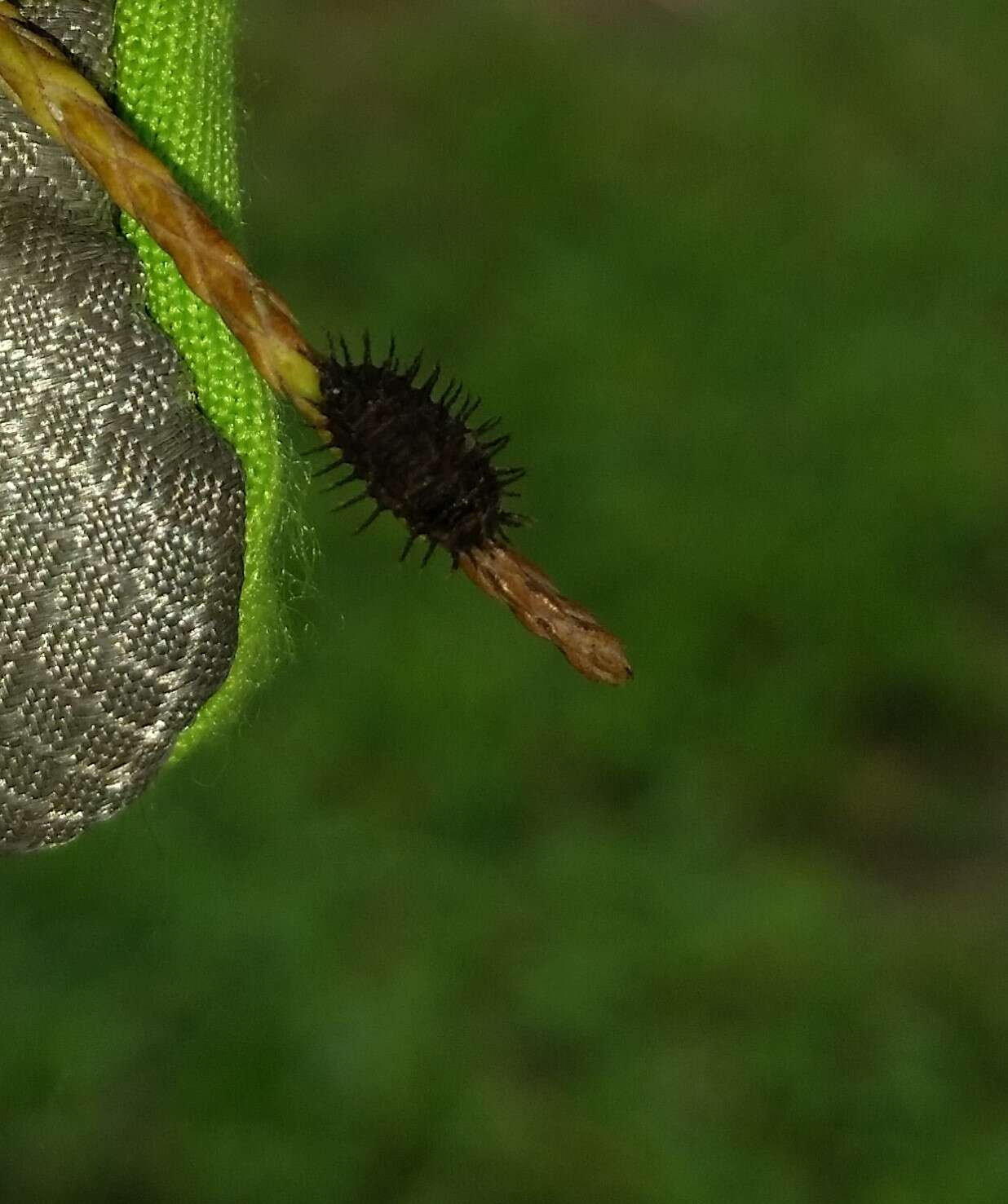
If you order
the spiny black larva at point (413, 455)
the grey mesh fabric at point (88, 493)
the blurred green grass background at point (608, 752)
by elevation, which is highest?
the spiny black larva at point (413, 455)

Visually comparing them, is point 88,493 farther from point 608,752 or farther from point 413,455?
point 608,752

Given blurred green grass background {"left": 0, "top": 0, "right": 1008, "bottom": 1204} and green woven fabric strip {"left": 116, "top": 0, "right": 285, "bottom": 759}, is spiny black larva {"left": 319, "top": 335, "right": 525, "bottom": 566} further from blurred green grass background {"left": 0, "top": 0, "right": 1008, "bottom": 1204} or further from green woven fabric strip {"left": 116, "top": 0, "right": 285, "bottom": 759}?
blurred green grass background {"left": 0, "top": 0, "right": 1008, "bottom": 1204}

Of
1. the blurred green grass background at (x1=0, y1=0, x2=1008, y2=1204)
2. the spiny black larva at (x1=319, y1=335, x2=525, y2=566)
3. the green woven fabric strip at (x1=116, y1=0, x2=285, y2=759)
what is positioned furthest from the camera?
the blurred green grass background at (x1=0, y1=0, x2=1008, y2=1204)

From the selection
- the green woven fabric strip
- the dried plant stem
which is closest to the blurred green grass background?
the green woven fabric strip

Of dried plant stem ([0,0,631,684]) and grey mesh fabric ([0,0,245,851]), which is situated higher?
dried plant stem ([0,0,631,684])

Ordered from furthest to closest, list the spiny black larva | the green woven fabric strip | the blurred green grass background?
the blurred green grass background
the green woven fabric strip
the spiny black larva

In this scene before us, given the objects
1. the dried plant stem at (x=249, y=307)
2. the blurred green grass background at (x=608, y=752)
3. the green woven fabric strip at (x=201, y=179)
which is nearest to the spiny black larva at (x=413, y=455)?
the dried plant stem at (x=249, y=307)

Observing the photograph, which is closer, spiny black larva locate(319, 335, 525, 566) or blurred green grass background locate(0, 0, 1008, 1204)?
spiny black larva locate(319, 335, 525, 566)

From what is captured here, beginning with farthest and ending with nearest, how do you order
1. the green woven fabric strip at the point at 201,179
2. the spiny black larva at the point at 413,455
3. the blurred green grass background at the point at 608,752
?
the blurred green grass background at the point at 608,752, the green woven fabric strip at the point at 201,179, the spiny black larva at the point at 413,455

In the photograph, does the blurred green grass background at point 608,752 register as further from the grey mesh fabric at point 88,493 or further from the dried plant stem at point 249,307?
the dried plant stem at point 249,307
